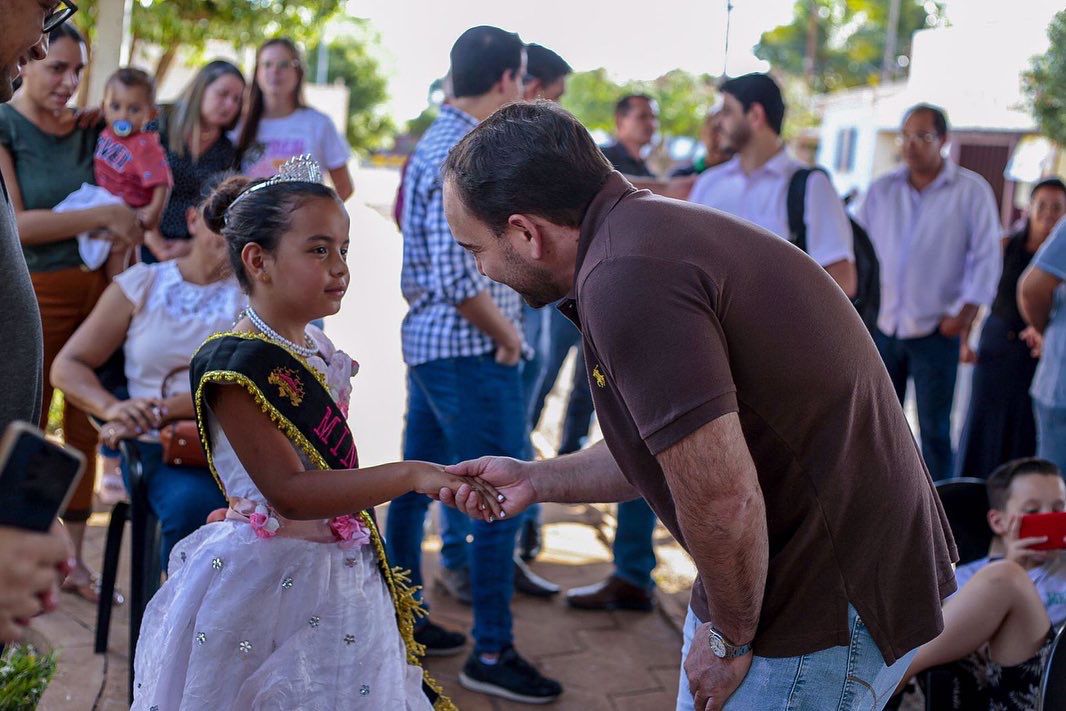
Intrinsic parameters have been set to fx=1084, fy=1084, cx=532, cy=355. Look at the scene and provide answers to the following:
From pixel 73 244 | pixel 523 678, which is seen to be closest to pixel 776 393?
pixel 523 678

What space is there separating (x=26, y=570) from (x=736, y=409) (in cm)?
99

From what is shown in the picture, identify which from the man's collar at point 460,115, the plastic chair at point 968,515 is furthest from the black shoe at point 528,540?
the plastic chair at point 968,515

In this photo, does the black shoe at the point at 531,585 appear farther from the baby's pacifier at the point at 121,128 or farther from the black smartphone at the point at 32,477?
the black smartphone at the point at 32,477

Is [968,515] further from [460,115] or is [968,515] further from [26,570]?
[26,570]

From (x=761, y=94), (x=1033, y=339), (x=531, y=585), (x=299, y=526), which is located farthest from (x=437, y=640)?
(x=1033, y=339)

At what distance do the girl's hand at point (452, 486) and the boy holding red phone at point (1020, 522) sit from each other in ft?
4.85

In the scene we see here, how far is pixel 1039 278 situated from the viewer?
424cm

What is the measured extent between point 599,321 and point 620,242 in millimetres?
131

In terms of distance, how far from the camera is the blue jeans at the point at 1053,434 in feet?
13.4

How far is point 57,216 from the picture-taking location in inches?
163

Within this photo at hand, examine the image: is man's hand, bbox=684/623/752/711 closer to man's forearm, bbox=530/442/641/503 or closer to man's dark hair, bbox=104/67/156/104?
man's forearm, bbox=530/442/641/503

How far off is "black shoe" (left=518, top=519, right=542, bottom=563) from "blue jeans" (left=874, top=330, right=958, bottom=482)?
1.96m

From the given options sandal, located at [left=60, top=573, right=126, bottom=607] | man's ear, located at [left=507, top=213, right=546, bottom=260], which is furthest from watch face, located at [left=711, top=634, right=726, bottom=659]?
sandal, located at [left=60, top=573, right=126, bottom=607]

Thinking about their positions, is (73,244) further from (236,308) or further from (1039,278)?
(1039,278)
